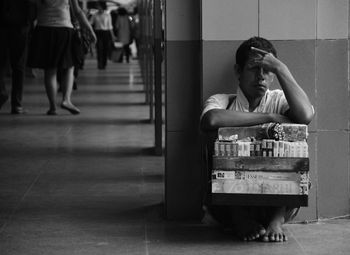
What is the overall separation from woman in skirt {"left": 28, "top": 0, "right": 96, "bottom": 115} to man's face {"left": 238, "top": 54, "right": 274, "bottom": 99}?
6.15 meters

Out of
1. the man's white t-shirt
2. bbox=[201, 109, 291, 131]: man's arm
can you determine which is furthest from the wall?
bbox=[201, 109, 291, 131]: man's arm

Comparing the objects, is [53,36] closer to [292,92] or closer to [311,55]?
[311,55]

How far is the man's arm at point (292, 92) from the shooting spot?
5074 millimetres

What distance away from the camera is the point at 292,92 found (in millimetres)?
5090

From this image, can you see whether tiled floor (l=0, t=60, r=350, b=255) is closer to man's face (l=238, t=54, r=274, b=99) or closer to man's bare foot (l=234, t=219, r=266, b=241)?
man's bare foot (l=234, t=219, r=266, b=241)

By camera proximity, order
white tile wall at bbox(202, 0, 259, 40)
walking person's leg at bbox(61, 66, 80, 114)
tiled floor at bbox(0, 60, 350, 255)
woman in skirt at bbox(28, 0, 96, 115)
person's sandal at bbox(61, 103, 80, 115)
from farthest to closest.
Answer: person's sandal at bbox(61, 103, 80, 115) → walking person's leg at bbox(61, 66, 80, 114) → woman in skirt at bbox(28, 0, 96, 115) → white tile wall at bbox(202, 0, 259, 40) → tiled floor at bbox(0, 60, 350, 255)

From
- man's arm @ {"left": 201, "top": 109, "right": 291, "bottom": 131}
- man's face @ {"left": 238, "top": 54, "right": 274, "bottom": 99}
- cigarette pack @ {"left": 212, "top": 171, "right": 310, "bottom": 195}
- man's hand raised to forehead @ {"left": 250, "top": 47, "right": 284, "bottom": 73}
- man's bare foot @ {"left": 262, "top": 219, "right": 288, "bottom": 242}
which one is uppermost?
man's hand raised to forehead @ {"left": 250, "top": 47, "right": 284, "bottom": 73}

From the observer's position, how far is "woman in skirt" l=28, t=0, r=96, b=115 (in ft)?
36.6

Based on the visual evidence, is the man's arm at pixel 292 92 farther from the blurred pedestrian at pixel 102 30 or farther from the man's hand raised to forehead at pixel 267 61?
the blurred pedestrian at pixel 102 30

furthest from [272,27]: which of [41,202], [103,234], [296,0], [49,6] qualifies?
[49,6]

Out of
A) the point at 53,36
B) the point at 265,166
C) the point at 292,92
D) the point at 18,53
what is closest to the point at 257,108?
the point at 292,92

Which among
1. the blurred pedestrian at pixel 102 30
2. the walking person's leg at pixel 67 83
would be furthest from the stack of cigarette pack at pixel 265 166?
the blurred pedestrian at pixel 102 30

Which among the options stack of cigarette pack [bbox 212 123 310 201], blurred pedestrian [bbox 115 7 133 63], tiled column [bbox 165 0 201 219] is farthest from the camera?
blurred pedestrian [bbox 115 7 133 63]

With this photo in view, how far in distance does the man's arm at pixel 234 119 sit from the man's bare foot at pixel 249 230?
0.55 m
